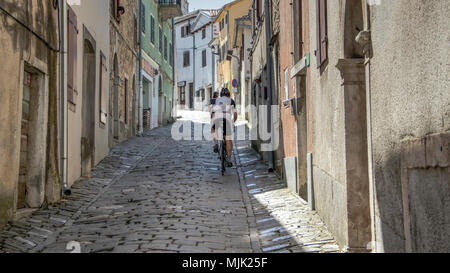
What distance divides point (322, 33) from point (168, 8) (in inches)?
889

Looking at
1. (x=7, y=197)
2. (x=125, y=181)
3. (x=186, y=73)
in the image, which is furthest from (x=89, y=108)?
(x=186, y=73)

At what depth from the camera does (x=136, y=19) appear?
845 inches

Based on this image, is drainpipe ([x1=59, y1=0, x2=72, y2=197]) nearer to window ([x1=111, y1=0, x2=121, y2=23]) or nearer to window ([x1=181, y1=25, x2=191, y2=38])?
window ([x1=111, y1=0, x2=121, y2=23])

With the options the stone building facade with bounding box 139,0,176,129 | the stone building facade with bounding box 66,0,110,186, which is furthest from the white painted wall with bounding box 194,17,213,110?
the stone building facade with bounding box 66,0,110,186

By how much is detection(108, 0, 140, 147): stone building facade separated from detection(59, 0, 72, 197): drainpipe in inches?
269

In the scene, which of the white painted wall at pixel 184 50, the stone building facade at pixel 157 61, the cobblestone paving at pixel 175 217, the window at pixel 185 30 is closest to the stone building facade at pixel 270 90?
the cobblestone paving at pixel 175 217

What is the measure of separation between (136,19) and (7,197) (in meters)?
16.3

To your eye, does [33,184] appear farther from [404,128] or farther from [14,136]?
[404,128]

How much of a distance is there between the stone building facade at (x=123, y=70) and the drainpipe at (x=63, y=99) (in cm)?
684

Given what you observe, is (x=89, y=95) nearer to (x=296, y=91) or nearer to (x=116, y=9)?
(x=296, y=91)

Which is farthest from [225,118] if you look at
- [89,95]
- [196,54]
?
[196,54]

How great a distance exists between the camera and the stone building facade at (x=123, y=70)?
15953 mm

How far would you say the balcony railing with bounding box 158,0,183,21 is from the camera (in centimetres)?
2765

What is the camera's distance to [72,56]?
30.4ft
